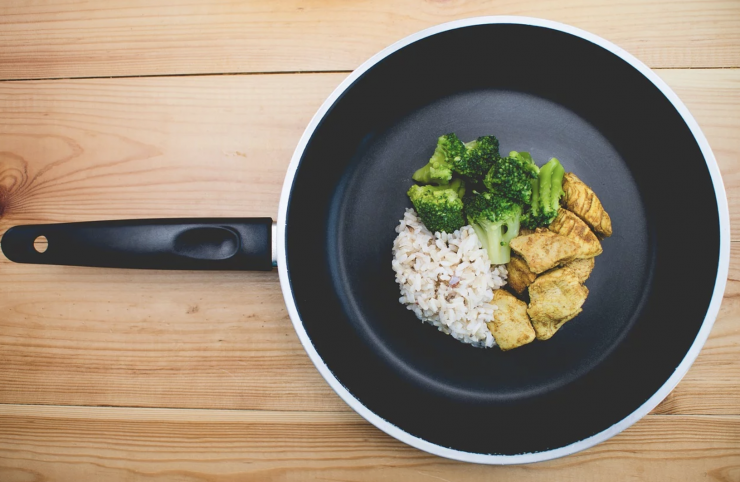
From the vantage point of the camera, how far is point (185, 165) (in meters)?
1.57

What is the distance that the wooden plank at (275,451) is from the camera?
4.85ft

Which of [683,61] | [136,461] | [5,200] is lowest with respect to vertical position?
[136,461]

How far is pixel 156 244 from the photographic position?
1.29 m

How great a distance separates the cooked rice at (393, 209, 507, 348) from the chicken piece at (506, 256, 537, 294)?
0.05 m

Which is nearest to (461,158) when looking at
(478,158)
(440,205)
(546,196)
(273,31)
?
(478,158)

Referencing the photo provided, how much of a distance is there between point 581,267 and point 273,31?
1249 mm

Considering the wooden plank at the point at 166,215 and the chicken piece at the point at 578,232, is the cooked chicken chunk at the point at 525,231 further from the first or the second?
the wooden plank at the point at 166,215

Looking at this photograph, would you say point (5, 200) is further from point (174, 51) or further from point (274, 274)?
point (274, 274)

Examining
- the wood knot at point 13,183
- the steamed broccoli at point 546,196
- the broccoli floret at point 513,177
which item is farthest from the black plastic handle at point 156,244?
the steamed broccoli at point 546,196

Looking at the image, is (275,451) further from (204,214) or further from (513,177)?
(513,177)

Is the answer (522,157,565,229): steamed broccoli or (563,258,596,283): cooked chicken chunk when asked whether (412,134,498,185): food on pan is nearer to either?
(522,157,565,229): steamed broccoli

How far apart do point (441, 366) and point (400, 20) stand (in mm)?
1150

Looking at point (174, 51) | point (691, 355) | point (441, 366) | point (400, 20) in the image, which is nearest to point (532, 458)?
point (441, 366)

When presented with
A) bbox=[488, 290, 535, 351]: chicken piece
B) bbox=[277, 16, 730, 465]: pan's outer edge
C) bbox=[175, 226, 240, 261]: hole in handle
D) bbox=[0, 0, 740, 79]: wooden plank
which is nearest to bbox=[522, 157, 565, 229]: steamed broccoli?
bbox=[488, 290, 535, 351]: chicken piece
